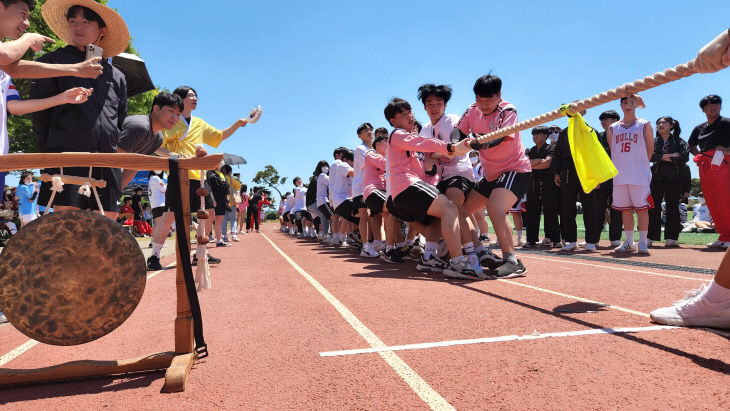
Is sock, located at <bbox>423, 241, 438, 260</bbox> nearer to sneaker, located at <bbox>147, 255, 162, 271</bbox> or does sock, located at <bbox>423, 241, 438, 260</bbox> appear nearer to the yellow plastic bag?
the yellow plastic bag

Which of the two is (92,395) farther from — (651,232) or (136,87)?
(651,232)

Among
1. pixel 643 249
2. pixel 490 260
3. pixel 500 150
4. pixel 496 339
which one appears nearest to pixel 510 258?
pixel 490 260

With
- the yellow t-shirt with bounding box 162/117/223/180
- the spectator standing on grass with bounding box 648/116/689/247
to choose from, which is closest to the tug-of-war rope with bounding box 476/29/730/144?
the yellow t-shirt with bounding box 162/117/223/180

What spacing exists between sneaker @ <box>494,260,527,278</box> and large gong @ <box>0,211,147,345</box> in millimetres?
3600

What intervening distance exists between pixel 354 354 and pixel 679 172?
29.0ft

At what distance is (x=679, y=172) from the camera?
8531mm

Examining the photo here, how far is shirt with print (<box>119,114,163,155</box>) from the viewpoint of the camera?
11.8 feet

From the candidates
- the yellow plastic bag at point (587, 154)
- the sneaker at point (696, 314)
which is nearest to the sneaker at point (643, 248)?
the yellow plastic bag at point (587, 154)

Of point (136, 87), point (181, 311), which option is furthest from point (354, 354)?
point (136, 87)

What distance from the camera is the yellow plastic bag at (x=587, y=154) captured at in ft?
10.9

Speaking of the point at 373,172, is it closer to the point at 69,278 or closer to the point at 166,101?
the point at 166,101

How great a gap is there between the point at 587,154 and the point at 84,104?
3.75m

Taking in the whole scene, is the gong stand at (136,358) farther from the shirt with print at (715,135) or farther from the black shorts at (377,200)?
the shirt with print at (715,135)

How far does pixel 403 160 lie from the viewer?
5273mm
